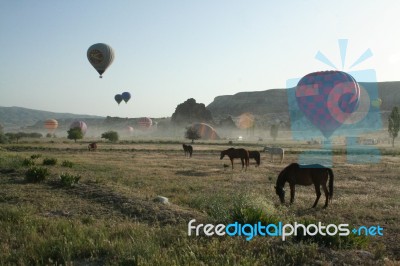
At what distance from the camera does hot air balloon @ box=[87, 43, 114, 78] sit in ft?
212

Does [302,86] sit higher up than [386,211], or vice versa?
[302,86]

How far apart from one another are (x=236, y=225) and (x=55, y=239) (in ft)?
13.9

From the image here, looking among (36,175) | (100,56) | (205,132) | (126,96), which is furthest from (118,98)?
(36,175)

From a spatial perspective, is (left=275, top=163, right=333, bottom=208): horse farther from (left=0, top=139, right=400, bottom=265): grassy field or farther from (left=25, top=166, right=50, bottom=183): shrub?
(left=25, top=166, right=50, bottom=183): shrub

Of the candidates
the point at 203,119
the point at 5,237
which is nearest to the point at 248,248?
the point at 5,237

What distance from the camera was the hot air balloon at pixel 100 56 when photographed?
212 ft

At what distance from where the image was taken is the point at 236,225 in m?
8.70

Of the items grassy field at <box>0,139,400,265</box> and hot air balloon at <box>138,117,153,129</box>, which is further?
hot air balloon at <box>138,117,153,129</box>

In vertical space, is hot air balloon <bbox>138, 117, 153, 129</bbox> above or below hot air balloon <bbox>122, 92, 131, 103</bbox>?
below

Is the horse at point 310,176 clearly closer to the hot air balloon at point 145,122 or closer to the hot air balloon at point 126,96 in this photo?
the hot air balloon at point 126,96

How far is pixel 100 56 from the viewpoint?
6450 centimetres

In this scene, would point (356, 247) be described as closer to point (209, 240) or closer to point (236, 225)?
point (236, 225)

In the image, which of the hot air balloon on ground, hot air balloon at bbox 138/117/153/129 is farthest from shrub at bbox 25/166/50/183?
hot air balloon at bbox 138/117/153/129

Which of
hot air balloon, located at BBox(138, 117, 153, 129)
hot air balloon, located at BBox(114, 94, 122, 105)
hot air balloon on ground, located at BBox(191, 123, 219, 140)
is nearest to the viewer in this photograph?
hot air balloon, located at BBox(114, 94, 122, 105)
